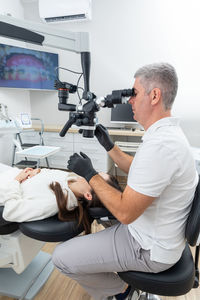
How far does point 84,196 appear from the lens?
1.07 m

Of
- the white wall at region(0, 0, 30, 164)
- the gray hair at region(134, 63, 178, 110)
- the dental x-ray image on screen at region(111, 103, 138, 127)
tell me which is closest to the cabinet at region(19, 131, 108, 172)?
the white wall at region(0, 0, 30, 164)

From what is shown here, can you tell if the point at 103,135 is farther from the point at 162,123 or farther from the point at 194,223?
the point at 194,223

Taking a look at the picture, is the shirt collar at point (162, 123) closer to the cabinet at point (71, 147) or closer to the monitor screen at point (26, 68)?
the cabinet at point (71, 147)

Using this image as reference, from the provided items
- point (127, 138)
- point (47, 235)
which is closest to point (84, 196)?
point (47, 235)

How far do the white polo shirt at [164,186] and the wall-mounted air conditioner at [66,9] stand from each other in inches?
100

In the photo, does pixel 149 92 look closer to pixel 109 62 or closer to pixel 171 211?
pixel 171 211

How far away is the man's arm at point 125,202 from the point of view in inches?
28.0

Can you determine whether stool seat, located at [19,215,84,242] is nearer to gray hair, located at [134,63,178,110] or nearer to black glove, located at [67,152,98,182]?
black glove, located at [67,152,98,182]

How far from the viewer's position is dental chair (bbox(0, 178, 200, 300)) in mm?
752

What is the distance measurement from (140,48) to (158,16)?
0.45m

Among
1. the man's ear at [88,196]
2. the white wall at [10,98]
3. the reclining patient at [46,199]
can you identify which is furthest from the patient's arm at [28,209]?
the white wall at [10,98]

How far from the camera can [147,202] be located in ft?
2.34

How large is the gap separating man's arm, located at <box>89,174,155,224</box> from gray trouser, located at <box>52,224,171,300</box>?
168 mm

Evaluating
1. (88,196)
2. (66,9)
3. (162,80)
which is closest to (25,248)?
(88,196)
